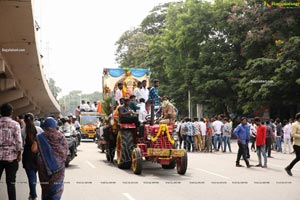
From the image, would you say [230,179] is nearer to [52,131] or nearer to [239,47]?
[52,131]

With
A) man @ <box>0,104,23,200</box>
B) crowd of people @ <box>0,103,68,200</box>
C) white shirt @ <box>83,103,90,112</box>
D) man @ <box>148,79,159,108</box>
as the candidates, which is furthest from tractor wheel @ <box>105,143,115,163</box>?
white shirt @ <box>83,103,90,112</box>

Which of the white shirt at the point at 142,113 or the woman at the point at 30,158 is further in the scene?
the white shirt at the point at 142,113

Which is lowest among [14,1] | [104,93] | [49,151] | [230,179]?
[230,179]

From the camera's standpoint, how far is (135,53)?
228 ft

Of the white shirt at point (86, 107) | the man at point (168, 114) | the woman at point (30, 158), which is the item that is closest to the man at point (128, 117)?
the man at point (168, 114)

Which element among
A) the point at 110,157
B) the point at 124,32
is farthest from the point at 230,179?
the point at 124,32

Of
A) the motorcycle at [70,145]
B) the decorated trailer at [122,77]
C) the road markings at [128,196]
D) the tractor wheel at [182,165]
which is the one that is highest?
the decorated trailer at [122,77]

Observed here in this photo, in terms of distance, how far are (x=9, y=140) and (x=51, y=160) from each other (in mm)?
1599

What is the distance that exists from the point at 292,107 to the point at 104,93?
2410 centimetres

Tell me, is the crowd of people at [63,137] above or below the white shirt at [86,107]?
below

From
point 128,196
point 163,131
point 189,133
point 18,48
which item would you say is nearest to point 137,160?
point 163,131

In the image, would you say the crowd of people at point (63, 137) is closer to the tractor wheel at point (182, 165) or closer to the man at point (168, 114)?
the man at point (168, 114)

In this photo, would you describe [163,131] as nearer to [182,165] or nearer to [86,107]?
[182,165]

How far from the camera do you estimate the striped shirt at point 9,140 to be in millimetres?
8852
